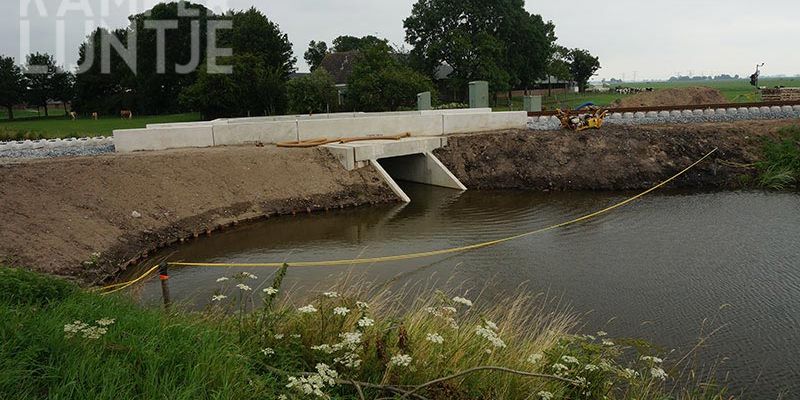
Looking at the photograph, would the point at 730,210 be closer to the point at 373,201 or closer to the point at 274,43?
the point at 373,201

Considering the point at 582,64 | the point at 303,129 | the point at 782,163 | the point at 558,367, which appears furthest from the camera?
the point at 582,64

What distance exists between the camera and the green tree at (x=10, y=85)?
54.5 metres

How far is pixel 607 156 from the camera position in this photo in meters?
21.7

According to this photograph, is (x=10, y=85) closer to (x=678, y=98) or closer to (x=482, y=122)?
(x=482, y=122)

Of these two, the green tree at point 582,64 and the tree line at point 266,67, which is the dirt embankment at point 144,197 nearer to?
the tree line at point 266,67

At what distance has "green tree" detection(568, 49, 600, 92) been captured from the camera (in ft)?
252

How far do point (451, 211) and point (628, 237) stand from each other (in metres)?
5.55

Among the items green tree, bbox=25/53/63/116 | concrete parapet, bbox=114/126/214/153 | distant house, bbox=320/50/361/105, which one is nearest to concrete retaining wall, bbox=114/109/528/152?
concrete parapet, bbox=114/126/214/153

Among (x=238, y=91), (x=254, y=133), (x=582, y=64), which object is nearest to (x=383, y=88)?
(x=238, y=91)

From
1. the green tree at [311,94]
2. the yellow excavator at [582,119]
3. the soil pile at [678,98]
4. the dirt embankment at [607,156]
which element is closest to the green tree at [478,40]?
the soil pile at [678,98]

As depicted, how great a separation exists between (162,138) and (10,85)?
47225 mm

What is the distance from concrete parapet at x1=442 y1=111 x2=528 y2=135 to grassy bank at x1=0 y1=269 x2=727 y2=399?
17952mm

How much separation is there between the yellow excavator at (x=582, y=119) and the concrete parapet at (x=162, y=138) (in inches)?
543

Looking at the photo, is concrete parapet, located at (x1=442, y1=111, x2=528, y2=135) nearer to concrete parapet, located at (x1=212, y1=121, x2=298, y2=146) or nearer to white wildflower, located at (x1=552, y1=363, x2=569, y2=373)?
concrete parapet, located at (x1=212, y1=121, x2=298, y2=146)
